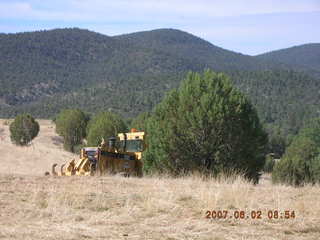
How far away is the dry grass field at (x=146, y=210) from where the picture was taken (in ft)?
26.3

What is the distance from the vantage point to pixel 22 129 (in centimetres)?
6028

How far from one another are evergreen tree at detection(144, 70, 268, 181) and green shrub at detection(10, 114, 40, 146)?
132 ft

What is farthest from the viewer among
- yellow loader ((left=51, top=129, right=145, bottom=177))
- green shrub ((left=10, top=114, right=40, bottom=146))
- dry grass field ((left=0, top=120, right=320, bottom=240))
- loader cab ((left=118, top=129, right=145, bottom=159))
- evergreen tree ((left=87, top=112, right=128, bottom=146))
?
green shrub ((left=10, top=114, right=40, bottom=146))

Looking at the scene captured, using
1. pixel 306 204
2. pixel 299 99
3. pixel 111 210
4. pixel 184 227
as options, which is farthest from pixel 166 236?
pixel 299 99

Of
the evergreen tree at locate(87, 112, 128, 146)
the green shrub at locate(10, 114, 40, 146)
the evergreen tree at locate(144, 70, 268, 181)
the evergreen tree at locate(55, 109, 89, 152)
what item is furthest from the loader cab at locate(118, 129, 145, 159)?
the evergreen tree at locate(55, 109, 89, 152)

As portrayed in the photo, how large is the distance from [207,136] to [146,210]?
11988 mm

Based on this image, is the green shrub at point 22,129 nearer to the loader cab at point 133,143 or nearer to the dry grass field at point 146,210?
the loader cab at point 133,143

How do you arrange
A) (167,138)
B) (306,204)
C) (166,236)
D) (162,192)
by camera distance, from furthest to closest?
(167,138), (162,192), (306,204), (166,236)

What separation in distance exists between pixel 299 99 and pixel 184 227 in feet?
454

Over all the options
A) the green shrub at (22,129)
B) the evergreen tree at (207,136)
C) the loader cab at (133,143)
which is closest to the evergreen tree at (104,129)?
the green shrub at (22,129)

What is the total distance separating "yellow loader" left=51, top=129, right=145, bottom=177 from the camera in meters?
19.9

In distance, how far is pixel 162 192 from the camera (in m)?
11.6

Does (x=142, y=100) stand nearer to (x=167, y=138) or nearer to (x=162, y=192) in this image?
(x=167, y=138)

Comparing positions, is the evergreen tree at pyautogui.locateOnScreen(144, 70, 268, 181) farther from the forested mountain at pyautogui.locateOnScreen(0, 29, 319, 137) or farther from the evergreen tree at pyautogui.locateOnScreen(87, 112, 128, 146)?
the forested mountain at pyautogui.locateOnScreen(0, 29, 319, 137)
